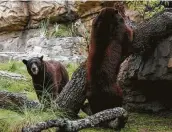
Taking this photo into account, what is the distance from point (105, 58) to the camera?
6.94 meters

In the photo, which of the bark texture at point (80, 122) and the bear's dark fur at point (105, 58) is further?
the bear's dark fur at point (105, 58)

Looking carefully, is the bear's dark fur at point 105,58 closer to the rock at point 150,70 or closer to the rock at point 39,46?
the rock at point 150,70

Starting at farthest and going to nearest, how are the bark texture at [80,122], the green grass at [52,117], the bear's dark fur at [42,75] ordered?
the bear's dark fur at [42,75] < the green grass at [52,117] < the bark texture at [80,122]

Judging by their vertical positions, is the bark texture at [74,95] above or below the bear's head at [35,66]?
below

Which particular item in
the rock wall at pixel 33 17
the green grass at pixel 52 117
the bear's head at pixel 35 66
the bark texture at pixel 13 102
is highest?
the rock wall at pixel 33 17

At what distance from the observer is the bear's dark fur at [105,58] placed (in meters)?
6.95

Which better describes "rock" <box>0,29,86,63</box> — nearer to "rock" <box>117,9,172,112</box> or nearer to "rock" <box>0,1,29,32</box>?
"rock" <box>0,1,29,32</box>

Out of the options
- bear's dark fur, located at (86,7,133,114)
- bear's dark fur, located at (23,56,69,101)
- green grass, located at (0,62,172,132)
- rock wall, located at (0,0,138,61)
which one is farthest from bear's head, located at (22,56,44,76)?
rock wall, located at (0,0,138,61)

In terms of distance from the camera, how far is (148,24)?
25.6 feet

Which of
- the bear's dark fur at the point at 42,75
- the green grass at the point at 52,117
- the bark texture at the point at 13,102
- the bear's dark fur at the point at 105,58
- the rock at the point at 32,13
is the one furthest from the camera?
the rock at the point at 32,13

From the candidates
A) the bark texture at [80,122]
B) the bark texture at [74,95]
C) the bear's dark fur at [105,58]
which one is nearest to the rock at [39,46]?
the bark texture at [74,95]

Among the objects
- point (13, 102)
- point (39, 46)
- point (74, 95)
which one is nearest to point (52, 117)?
point (74, 95)

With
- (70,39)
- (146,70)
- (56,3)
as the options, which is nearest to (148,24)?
(146,70)

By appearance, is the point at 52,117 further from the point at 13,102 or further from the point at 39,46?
the point at 39,46
